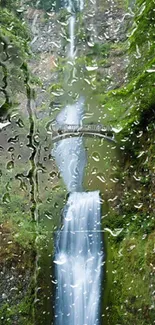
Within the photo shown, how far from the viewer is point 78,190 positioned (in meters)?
6.38

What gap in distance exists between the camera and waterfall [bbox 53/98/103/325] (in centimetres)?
529

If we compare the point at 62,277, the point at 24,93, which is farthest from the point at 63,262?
the point at 24,93

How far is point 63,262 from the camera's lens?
222 inches

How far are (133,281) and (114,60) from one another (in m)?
A: 5.58

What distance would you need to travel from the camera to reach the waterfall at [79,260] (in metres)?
5.29

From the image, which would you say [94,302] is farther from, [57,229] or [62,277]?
[57,229]

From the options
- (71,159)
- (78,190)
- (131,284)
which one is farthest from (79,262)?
(71,159)

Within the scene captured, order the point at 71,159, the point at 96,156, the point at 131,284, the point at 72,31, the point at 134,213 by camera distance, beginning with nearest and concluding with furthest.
Result: 1. the point at 131,284
2. the point at 134,213
3. the point at 96,156
4. the point at 71,159
5. the point at 72,31

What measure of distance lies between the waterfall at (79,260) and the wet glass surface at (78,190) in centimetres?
1

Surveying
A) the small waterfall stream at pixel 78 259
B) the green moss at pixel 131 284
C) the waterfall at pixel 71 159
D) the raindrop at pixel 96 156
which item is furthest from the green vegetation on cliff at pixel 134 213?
the waterfall at pixel 71 159

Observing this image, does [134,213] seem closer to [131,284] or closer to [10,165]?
[131,284]

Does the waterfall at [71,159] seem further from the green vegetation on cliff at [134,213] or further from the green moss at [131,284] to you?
the green moss at [131,284]

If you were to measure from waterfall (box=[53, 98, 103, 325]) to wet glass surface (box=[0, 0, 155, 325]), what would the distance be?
0.01 m

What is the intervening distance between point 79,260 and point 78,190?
1175 millimetres
